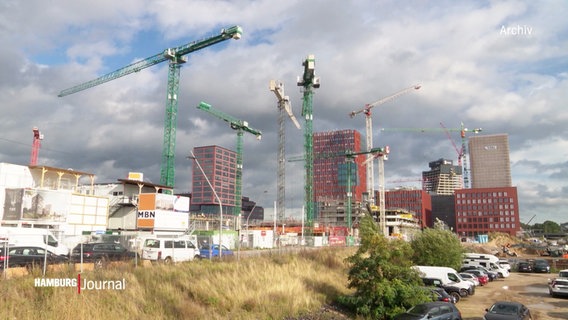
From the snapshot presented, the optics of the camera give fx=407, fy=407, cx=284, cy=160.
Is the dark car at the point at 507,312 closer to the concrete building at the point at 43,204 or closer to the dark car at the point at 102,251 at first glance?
the dark car at the point at 102,251

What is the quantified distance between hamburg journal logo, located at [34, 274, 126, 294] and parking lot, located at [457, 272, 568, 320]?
1876 cm

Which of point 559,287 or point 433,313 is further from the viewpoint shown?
point 559,287

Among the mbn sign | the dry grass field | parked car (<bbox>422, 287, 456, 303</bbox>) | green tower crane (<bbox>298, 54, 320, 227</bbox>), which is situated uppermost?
green tower crane (<bbox>298, 54, 320, 227</bbox>)

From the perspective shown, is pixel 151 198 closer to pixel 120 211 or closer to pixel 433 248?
pixel 120 211

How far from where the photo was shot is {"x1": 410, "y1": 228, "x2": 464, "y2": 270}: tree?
44.1 metres

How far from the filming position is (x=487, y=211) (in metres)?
189

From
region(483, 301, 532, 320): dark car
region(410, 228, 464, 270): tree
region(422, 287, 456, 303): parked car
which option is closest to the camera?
region(483, 301, 532, 320): dark car

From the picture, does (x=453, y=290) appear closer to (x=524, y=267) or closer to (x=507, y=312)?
(x=507, y=312)

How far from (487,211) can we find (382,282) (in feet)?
620

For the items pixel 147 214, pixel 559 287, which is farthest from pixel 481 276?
pixel 147 214

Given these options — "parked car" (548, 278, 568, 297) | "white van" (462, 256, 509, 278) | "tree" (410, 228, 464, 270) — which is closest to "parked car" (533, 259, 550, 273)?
"white van" (462, 256, 509, 278)

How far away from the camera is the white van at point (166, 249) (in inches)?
1175

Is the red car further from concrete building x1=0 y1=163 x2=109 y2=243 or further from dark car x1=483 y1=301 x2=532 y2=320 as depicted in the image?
concrete building x1=0 y1=163 x2=109 y2=243

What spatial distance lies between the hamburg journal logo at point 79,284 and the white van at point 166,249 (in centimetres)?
1108
